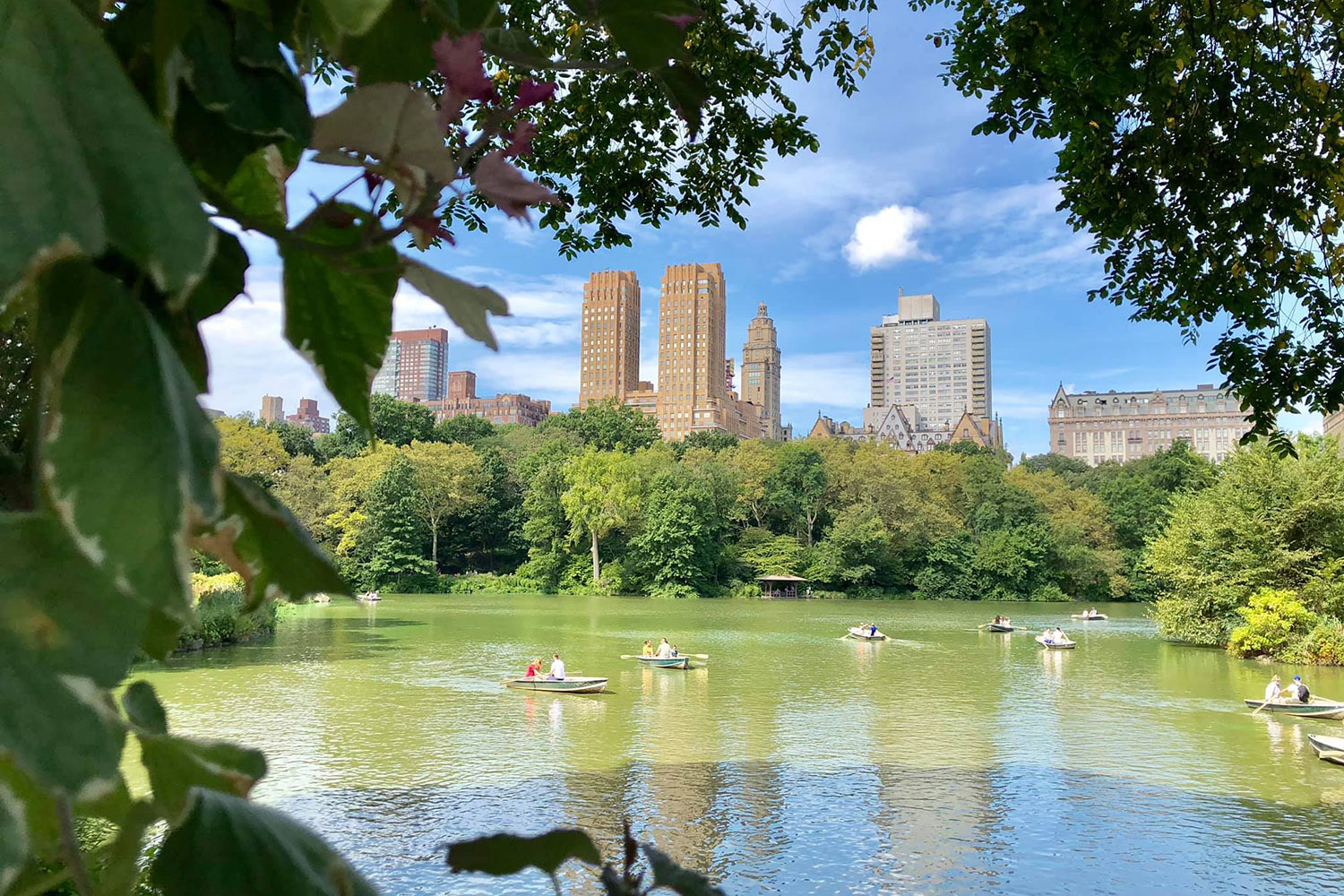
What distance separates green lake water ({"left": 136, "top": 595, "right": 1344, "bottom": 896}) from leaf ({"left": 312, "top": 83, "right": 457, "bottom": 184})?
703cm

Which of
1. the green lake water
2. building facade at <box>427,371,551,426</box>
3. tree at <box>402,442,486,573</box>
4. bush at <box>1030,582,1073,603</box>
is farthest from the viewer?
building facade at <box>427,371,551,426</box>

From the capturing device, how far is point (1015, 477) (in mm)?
45531

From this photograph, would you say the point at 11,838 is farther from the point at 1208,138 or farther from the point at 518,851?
the point at 1208,138

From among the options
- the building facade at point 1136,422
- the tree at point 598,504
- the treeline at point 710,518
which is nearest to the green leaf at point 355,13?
the treeline at point 710,518

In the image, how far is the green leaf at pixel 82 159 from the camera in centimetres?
20

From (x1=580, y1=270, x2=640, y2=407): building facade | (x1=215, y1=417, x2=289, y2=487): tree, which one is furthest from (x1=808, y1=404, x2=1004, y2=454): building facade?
(x1=215, y1=417, x2=289, y2=487): tree

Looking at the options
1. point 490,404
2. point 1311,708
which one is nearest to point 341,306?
point 1311,708

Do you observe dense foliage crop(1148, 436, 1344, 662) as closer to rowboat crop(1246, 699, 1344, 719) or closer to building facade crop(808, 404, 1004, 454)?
rowboat crop(1246, 699, 1344, 719)

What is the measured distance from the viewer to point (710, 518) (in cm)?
3906

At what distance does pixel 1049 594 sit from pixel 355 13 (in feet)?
140

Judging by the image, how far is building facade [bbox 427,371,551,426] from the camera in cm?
8012

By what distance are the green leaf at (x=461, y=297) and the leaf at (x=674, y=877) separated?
22cm

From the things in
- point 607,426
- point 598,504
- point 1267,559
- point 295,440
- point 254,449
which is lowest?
point 1267,559

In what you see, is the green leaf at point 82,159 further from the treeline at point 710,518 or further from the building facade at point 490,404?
the building facade at point 490,404
